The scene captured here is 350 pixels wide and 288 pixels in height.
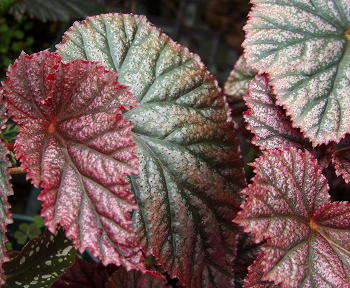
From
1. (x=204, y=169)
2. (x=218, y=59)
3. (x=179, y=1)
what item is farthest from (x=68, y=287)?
(x=179, y=1)

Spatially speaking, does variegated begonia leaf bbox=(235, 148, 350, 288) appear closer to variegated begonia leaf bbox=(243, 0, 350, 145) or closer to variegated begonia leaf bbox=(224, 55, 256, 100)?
variegated begonia leaf bbox=(243, 0, 350, 145)

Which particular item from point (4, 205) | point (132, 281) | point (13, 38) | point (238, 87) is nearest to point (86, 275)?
point (132, 281)

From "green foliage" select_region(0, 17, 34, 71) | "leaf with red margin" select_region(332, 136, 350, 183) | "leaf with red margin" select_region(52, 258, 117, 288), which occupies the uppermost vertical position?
"green foliage" select_region(0, 17, 34, 71)

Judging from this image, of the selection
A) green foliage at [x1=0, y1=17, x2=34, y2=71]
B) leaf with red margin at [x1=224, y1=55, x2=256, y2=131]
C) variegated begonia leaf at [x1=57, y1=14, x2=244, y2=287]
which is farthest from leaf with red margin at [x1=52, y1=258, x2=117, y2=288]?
green foliage at [x1=0, y1=17, x2=34, y2=71]

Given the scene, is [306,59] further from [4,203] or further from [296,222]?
[4,203]

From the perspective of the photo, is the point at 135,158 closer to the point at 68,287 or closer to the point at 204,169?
the point at 204,169

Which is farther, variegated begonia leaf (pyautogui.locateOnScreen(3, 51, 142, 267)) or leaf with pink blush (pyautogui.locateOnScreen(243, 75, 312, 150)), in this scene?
leaf with pink blush (pyautogui.locateOnScreen(243, 75, 312, 150))

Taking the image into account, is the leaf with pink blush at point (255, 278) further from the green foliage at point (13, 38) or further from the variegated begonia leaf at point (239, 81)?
the green foliage at point (13, 38)
